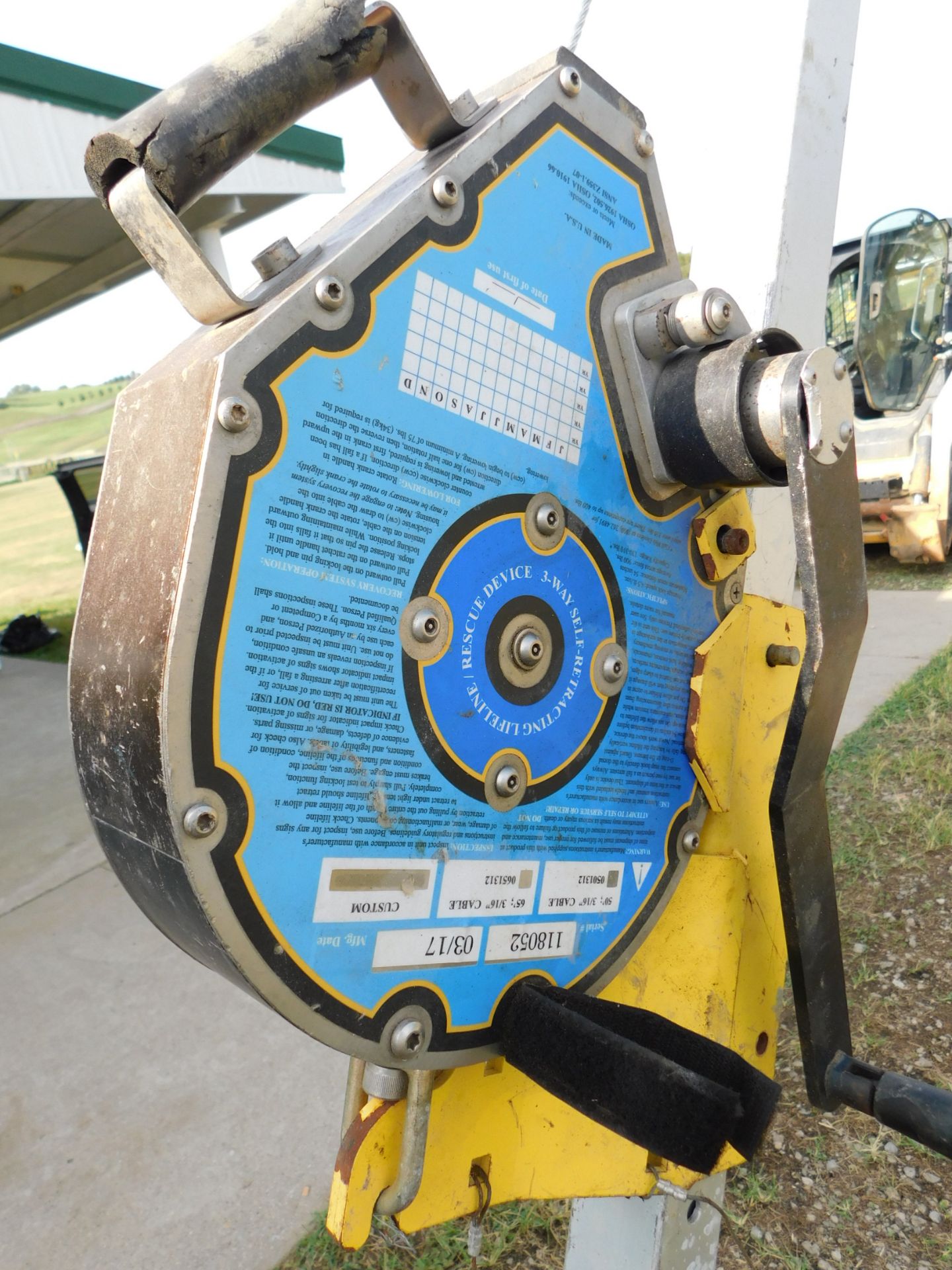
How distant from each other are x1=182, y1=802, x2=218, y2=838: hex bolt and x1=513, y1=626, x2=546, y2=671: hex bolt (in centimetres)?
28

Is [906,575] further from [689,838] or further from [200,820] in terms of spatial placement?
[200,820]

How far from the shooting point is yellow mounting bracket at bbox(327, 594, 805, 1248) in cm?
83

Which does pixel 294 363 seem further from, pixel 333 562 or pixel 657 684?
pixel 657 684

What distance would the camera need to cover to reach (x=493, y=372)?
2.39 ft

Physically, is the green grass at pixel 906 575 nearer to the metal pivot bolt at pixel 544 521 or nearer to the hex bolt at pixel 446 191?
the metal pivot bolt at pixel 544 521

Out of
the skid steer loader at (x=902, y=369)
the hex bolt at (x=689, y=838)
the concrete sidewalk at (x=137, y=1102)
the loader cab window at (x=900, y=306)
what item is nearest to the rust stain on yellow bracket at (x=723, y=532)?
the hex bolt at (x=689, y=838)

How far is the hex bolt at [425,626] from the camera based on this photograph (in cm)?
68

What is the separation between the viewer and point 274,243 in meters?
0.69

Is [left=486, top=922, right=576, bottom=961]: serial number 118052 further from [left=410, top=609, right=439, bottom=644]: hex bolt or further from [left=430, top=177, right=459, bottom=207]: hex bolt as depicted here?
[left=430, top=177, right=459, bottom=207]: hex bolt

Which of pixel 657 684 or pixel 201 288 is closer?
pixel 201 288

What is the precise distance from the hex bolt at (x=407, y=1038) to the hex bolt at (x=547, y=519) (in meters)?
0.41

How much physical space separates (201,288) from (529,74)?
0.37 metres

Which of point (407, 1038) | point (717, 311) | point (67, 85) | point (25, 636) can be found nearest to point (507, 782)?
point (407, 1038)

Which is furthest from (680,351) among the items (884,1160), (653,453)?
(884,1160)
